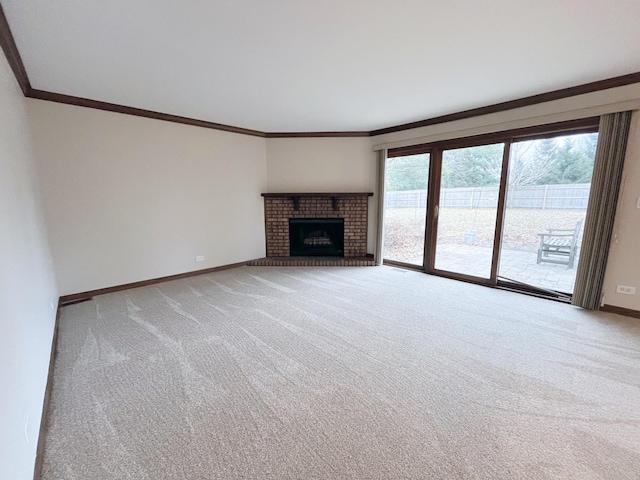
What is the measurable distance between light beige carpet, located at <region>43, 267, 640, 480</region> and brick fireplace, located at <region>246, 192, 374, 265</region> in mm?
2134

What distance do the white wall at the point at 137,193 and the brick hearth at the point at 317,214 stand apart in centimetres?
47

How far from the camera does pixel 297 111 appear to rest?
387 centimetres

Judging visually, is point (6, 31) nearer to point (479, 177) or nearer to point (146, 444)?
point (146, 444)

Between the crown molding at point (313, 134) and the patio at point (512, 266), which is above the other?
the crown molding at point (313, 134)

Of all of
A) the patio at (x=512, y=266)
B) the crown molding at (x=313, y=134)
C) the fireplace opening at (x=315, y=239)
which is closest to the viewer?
the patio at (x=512, y=266)

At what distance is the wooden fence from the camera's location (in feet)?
10.6

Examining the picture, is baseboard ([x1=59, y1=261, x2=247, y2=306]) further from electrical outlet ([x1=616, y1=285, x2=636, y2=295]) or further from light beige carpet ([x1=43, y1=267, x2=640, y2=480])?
electrical outlet ([x1=616, y1=285, x2=636, y2=295])

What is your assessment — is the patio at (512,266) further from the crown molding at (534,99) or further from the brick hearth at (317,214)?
the crown molding at (534,99)

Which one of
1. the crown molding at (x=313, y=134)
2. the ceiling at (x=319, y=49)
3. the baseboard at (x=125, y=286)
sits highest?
the crown molding at (x=313, y=134)

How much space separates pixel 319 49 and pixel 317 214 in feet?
10.9

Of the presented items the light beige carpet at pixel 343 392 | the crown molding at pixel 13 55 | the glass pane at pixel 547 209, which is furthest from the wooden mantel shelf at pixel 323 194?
the crown molding at pixel 13 55

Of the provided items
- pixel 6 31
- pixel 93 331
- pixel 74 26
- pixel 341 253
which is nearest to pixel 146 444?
pixel 93 331

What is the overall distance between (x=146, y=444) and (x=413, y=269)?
173 inches

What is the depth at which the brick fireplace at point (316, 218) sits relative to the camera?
17.0ft
